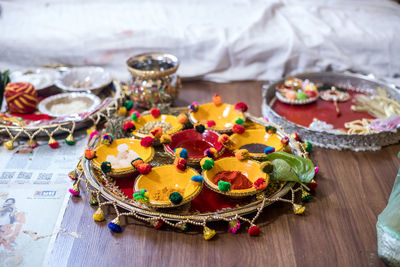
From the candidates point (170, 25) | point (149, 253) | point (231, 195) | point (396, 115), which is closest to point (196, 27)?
point (170, 25)

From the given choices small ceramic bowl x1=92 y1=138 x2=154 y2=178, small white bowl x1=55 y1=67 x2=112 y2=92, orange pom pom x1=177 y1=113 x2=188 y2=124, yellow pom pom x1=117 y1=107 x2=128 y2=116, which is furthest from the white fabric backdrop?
small ceramic bowl x1=92 y1=138 x2=154 y2=178

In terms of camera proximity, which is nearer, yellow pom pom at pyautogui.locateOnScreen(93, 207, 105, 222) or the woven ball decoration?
yellow pom pom at pyautogui.locateOnScreen(93, 207, 105, 222)

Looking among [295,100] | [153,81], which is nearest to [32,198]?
[153,81]

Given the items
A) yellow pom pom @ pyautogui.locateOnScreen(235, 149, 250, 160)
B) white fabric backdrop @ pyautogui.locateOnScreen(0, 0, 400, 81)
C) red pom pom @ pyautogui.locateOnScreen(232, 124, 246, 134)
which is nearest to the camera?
yellow pom pom @ pyautogui.locateOnScreen(235, 149, 250, 160)

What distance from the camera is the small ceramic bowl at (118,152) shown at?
0.85 meters

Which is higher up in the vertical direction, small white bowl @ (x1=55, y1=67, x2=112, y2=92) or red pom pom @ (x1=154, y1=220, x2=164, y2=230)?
red pom pom @ (x1=154, y1=220, x2=164, y2=230)

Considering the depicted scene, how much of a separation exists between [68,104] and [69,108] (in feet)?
0.10

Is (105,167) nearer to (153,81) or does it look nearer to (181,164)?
(181,164)

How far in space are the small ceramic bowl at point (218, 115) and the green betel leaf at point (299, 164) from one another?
210mm

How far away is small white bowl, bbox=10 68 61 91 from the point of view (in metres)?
1.28

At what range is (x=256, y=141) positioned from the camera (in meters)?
1.00

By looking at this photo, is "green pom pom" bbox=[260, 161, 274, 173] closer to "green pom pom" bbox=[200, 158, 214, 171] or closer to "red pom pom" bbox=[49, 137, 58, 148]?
"green pom pom" bbox=[200, 158, 214, 171]

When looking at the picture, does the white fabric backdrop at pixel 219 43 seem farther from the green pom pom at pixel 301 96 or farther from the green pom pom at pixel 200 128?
the green pom pom at pixel 200 128

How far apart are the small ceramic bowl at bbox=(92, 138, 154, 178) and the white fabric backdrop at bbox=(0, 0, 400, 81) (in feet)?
1.88
